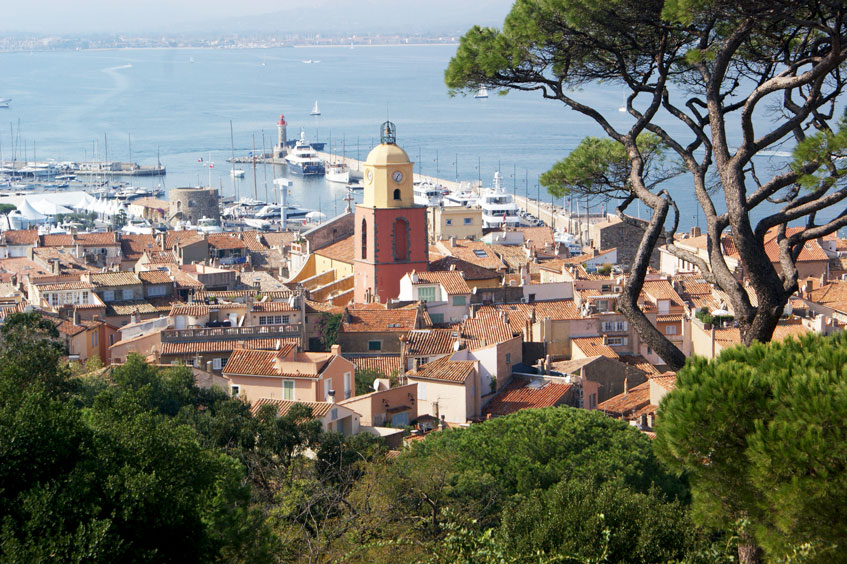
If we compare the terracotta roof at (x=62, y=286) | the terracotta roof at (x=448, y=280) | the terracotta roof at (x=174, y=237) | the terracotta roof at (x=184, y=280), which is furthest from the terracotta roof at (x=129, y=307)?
the terracotta roof at (x=174, y=237)

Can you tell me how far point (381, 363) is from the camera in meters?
21.4

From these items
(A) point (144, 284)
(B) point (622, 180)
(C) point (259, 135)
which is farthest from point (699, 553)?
(C) point (259, 135)

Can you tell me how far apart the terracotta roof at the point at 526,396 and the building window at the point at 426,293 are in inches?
242

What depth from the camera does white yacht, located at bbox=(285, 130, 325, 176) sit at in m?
90.8

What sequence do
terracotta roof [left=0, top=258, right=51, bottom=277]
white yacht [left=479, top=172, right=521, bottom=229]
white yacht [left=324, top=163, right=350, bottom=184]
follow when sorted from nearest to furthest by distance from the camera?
terracotta roof [left=0, top=258, right=51, bottom=277] → white yacht [left=479, top=172, right=521, bottom=229] → white yacht [left=324, top=163, right=350, bottom=184]

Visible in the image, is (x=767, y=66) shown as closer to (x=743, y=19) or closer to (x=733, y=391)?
(x=743, y=19)

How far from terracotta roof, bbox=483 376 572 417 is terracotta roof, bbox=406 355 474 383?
61cm

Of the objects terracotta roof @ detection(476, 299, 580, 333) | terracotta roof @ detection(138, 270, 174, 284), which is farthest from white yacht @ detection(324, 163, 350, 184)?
terracotta roof @ detection(476, 299, 580, 333)

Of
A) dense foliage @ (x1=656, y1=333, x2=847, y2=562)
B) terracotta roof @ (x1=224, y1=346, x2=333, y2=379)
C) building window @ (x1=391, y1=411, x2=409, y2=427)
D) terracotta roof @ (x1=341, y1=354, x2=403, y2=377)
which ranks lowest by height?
building window @ (x1=391, y1=411, x2=409, y2=427)

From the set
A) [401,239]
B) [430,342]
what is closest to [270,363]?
[430,342]

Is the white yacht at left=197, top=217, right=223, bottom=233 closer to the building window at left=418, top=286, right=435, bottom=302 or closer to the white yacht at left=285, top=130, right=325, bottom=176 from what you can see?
the building window at left=418, top=286, right=435, bottom=302

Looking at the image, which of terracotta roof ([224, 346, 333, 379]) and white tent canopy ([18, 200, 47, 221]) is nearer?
terracotta roof ([224, 346, 333, 379])

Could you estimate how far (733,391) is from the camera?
18.3 ft

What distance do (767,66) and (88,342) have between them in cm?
1617
